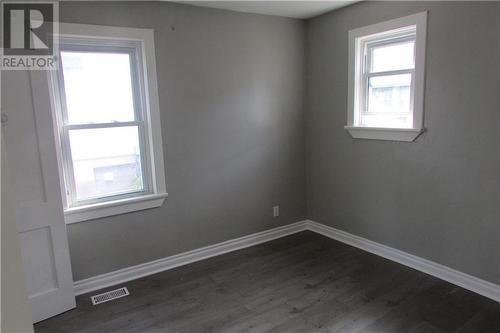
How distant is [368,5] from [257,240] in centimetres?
258

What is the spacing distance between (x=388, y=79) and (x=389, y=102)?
0.21 m

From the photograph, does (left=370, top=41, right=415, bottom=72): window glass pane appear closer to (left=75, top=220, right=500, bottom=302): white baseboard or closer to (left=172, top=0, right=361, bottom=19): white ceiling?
(left=172, top=0, right=361, bottom=19): white ceiling

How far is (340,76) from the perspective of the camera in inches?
134

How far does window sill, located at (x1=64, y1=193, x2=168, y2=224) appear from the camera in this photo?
8.69 feet

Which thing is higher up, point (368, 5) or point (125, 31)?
point (368, 5)

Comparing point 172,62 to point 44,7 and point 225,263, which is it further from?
point 225,263

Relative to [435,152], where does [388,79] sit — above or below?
above

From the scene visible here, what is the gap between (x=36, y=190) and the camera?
2.29 meters

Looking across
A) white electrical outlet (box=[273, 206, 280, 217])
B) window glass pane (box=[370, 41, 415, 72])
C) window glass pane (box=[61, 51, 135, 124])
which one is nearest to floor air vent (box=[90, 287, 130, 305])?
window glass pane (box=[61, 51, 135, 124])

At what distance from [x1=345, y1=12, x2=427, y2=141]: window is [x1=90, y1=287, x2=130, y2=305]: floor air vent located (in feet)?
8.44

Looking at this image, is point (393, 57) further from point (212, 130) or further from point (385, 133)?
point (212, 130)

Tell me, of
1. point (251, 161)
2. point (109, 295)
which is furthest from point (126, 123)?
point (109, 295)

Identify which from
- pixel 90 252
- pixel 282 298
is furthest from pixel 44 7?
pixel 282 298

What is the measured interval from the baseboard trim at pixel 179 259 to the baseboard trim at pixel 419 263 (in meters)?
0.49
